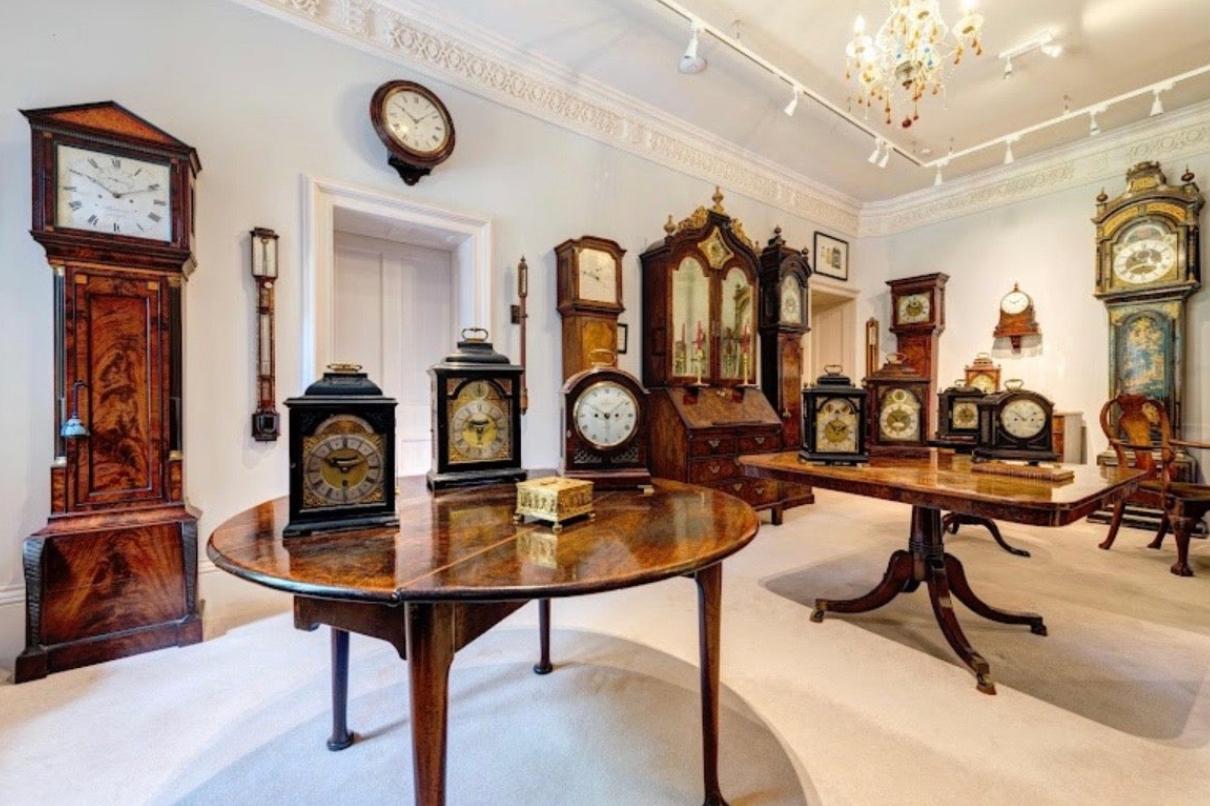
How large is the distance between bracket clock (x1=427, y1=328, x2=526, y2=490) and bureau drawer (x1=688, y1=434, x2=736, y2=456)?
2.24m

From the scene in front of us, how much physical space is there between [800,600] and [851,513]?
2165 mm

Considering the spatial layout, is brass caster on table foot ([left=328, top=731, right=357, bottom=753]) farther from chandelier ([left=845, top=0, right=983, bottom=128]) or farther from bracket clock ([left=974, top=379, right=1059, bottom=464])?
chandelier ([left=845, top=0, right=983, bottom=128])

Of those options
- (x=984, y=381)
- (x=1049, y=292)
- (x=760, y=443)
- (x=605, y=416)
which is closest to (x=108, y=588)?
(x=605, y=416)

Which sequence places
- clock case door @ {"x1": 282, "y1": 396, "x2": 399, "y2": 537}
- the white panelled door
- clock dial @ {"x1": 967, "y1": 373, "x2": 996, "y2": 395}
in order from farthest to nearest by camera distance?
clock dial @ {"x1": 967, "y1": 373, "x2": 996, "y2": 395} → the white panelled door → clock case door @ {"x1": 282, "y1": 396, "x2": 399, "y2": 537}

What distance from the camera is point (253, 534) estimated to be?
1064mm

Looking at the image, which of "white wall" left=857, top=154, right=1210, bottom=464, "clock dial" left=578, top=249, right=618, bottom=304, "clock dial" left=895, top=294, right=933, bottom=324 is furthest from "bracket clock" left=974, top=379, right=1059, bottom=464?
"clock dial" left=895, top=294, right=933, bottom=324

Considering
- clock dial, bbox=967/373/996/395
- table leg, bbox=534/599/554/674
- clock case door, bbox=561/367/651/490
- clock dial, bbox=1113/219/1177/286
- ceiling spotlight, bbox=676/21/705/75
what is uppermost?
ceiling spotlight, bbox=676/21/705/75

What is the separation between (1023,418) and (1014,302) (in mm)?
3785

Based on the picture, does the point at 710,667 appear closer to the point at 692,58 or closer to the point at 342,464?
the point at 342,464

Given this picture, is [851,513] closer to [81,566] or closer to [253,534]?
[253,534]

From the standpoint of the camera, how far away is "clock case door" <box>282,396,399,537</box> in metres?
1.08

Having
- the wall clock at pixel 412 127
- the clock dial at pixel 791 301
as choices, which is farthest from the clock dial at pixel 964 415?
the wall clock at pixel 412 127

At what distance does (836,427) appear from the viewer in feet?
7.46

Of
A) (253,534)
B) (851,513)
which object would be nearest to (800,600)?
(851,513)
